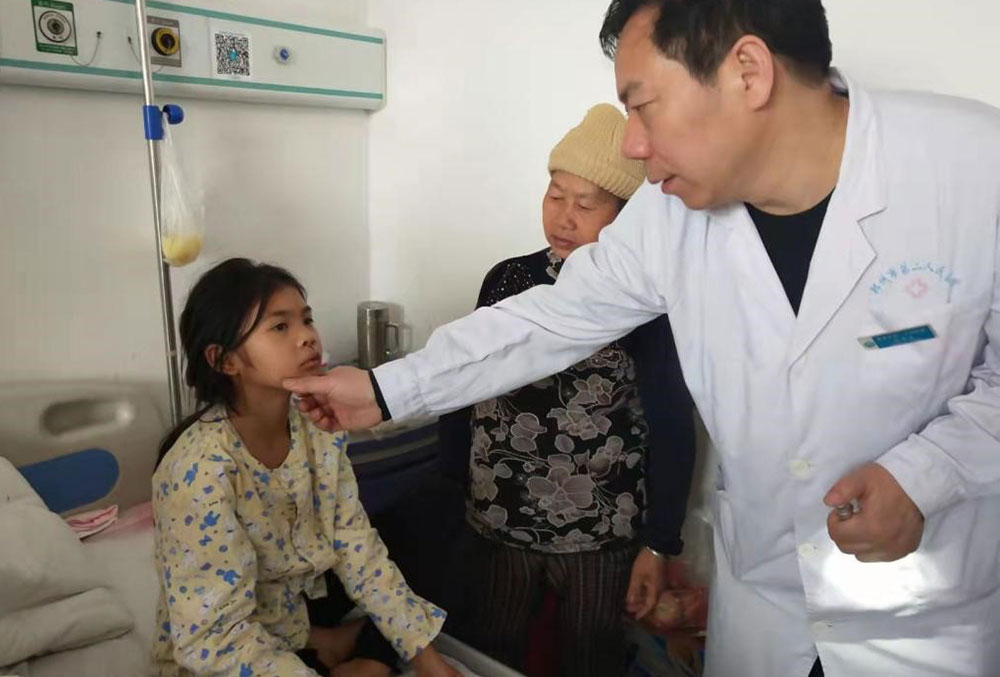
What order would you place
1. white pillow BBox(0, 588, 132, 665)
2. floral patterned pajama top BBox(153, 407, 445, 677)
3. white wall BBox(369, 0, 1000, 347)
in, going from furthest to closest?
white wall BBox(369, 0, 1000, 347), white pillow BBox(0, 588, 132, 665), floral patterned pajama top BBox(153, 407, 445, 677)

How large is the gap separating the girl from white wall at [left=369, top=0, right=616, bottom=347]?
0.90 metres

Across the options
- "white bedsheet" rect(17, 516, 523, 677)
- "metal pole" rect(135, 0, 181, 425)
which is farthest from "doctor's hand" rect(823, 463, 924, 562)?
"metal pole" rect(135, 0, 181, 425)

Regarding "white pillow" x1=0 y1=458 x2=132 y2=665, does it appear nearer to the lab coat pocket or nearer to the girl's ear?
the girl's ear

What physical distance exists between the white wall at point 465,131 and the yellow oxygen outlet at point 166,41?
70 centimetres

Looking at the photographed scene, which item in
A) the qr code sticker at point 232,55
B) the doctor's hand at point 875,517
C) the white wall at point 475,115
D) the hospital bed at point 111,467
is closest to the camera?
the doctor's hand at point 875,517

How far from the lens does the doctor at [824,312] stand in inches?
41.1

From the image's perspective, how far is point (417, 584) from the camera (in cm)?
190

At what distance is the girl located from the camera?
130cm

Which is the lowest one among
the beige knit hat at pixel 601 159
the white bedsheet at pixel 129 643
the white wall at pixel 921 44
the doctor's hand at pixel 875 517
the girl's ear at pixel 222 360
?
the white bedsheet at pixel 129 643

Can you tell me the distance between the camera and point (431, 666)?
1477 millimetres

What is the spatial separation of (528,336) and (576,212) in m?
0.41

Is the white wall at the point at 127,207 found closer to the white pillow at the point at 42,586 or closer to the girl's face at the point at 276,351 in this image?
the white pillow at the point at 42,586

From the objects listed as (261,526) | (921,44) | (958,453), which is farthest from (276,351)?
(921,44)

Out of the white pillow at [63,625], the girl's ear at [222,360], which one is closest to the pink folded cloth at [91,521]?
the white pillow at [63,625]
